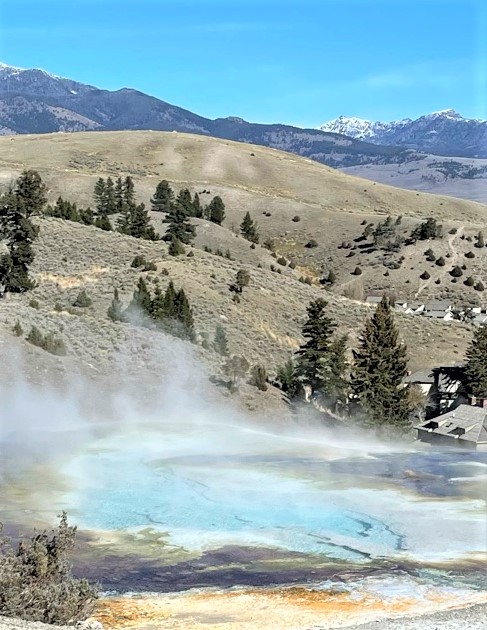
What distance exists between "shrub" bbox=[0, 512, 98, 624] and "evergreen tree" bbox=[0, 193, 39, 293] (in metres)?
27.5

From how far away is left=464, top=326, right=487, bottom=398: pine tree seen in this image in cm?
3603

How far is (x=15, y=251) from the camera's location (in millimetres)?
38219

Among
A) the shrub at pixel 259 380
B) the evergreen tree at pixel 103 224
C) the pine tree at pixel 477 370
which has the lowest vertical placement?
the shrub at pixel 259 380

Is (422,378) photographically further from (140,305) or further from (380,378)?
(140,305)

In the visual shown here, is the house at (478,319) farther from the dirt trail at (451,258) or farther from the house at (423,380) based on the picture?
the house at (423,380)

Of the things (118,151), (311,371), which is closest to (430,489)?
(311,371)

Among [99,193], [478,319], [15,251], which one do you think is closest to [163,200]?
[99,193]

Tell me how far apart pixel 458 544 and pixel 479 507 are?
90.4 inches

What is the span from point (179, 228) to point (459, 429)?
3321cm

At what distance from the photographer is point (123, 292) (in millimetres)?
40000

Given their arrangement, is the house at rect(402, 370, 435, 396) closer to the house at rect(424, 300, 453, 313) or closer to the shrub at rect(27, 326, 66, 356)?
the shrub at rect(27, 326, 66, 356)

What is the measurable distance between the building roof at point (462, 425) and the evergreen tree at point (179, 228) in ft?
86.0

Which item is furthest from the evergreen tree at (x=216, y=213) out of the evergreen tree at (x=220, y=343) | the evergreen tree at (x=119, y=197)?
the evergreen tree at (x=220, y=343)

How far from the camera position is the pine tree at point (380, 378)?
99.0 feet
